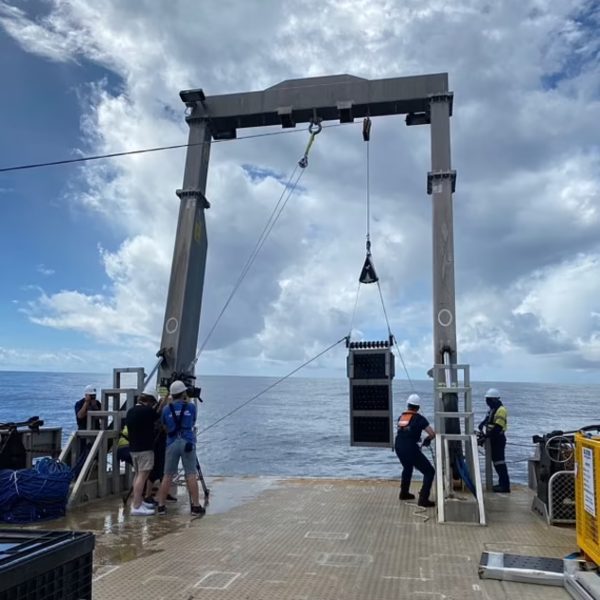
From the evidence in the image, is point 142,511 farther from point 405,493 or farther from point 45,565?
point 45,565

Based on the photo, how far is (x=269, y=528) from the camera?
5207 mm

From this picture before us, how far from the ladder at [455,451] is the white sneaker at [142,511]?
2919 mm

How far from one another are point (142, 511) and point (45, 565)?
A: 433cm

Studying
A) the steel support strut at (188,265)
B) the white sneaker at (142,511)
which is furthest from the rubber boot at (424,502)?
the steel support strut at (188,265)

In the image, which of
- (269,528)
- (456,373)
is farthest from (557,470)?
(269,528)

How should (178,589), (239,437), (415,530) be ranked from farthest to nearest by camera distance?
(239,437)
(415,530)
(178,589)

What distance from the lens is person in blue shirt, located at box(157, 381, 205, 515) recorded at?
5.93m

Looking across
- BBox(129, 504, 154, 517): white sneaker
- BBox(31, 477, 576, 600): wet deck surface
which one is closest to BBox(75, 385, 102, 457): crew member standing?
BBox(31, 477, 576, 600): wet deck surface

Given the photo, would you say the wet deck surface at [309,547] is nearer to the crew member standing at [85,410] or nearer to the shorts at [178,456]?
the shorts at [178,456]

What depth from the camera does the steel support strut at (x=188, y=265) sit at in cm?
745

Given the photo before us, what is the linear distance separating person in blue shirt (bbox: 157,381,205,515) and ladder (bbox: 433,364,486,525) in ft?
8.22

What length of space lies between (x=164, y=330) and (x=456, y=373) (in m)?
3.76

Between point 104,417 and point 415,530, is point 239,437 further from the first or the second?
point 415,530

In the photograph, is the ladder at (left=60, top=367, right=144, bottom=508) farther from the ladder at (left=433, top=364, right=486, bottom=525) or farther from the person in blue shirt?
the ladder at (left=433, top=364, right=486, bottom=525)
